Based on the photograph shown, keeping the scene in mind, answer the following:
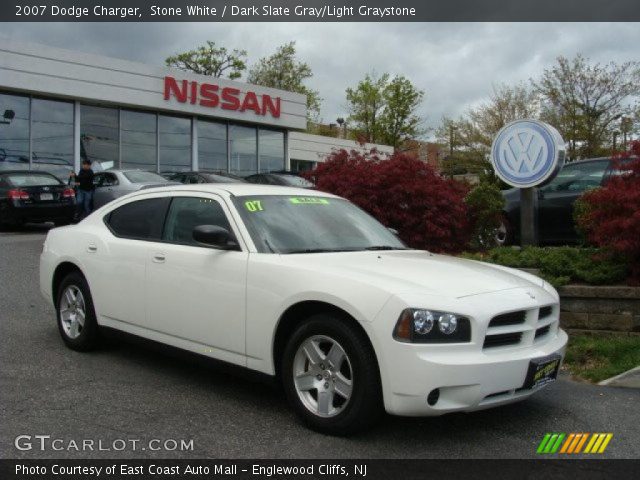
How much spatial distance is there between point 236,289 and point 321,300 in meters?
0.74

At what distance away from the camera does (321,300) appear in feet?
12.8

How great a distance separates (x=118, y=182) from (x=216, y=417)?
1266cm

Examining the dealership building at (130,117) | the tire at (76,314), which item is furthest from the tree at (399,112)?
the tire at (76,314)

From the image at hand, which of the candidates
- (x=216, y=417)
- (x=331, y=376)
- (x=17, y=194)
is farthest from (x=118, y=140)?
(x=331, y=376)

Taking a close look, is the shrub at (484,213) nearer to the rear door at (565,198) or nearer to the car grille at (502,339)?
the rear door at (565,198)

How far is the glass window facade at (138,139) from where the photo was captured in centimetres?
2269

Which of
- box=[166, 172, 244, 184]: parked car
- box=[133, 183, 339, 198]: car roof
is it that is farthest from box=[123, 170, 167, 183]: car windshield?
box=[133, 183, 339, 198]: car roof

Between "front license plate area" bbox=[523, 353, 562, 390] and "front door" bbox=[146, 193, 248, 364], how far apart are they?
5.94 ft

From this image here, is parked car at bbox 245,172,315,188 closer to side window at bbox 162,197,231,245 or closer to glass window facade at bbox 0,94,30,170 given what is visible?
glass window facade at bbox 0,94,30,170

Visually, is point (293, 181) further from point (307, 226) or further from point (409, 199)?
point (307, 226)

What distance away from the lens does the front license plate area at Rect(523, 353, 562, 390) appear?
385cm

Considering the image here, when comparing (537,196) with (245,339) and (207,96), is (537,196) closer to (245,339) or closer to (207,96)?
(245,339)

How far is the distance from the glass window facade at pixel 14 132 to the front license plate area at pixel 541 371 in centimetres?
1871
